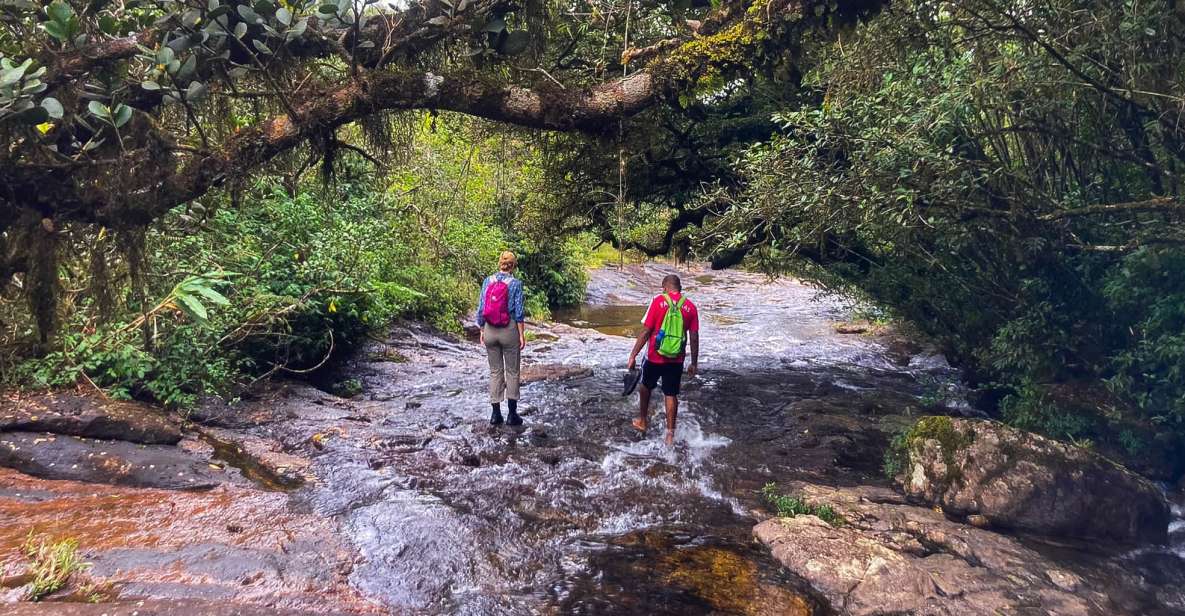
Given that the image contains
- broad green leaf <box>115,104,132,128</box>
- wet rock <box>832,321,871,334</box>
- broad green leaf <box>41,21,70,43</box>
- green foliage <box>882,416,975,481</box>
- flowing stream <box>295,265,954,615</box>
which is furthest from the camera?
wet rock <box>832,321,871,334</box>

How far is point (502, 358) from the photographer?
32.1ft

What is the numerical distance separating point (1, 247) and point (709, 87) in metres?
6.26

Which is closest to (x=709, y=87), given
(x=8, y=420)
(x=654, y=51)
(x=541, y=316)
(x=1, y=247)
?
(x=654, y=51)

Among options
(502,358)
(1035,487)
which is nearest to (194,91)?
(502,358)

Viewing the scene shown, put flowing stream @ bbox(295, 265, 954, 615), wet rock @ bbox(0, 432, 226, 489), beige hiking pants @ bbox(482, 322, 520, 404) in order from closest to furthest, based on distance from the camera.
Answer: flowing stream @ bbox(295, 265, 954, 615)
wet rock @ bbox(0, 432, 226, 489)
beige hiking pants @ bbox(482, 322, 520, 404)

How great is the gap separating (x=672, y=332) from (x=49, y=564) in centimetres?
652

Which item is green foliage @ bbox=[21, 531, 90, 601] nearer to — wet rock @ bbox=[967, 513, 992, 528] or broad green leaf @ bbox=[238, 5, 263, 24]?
broad green leaf @ bbox=[238, 5, 263, 24]

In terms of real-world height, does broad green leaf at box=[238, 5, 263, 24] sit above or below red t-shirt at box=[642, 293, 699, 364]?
above

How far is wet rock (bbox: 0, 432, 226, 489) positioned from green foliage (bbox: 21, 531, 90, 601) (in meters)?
1.75

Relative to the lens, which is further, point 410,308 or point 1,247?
point 410,308

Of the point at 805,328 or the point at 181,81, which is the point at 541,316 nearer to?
the point at 805,328

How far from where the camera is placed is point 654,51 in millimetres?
7980

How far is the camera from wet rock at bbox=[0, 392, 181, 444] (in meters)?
Result: 7.07

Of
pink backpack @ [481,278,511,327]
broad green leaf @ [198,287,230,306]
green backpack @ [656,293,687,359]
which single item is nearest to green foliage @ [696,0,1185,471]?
green backpack @ [656,293,687,359]
